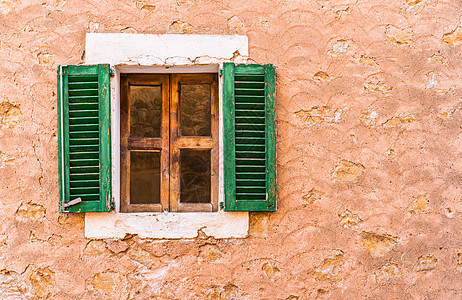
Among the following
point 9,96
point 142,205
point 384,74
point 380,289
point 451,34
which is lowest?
point 380,289

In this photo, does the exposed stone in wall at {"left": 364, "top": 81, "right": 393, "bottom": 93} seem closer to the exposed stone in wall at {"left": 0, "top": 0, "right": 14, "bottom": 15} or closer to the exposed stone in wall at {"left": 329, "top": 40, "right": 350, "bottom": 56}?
the exposed stone in wall at {"left": 329, "top": 40, "right": 350, "bottom": 56}

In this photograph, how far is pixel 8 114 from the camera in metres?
2.55

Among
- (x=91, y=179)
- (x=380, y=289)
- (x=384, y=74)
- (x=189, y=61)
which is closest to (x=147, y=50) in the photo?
(x=189, y=61)

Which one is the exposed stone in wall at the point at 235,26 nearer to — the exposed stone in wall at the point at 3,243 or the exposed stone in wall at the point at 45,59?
the exposed stone in wall at the point at 45,59

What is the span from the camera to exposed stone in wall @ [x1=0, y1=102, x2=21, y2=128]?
8.34ft

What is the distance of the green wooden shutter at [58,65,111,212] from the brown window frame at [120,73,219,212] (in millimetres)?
230

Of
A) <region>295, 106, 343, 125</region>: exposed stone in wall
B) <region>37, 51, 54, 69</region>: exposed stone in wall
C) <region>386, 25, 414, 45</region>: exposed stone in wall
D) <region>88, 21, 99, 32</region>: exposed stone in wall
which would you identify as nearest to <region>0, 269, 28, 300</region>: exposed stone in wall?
<region>37, 51, 54, 69</region>: exposed stone in wall

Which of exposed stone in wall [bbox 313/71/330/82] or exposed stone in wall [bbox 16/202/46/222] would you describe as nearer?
exposed stone in wall [bbox 16/202/46/222]

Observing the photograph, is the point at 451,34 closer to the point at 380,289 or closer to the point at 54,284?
the point at 380,289

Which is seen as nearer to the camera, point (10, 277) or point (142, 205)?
point (10, 277)

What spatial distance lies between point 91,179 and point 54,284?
73 centimetres

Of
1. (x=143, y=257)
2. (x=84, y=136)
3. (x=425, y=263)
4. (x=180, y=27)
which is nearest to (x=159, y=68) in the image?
(x=180, y=27)

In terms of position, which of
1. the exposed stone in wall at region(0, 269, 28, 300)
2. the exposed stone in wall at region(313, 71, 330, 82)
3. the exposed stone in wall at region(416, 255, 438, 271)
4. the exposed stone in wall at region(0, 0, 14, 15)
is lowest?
the exposed stone in wall at region(0, 269, 28, 300)

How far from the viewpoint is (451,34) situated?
268cm
